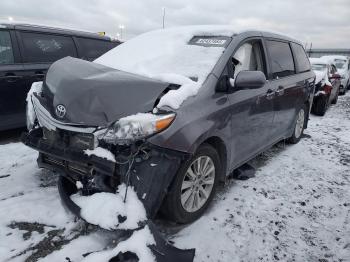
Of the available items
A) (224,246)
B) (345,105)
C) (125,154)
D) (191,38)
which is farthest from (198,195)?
(345,105)

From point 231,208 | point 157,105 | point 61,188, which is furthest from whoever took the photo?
point 231,208

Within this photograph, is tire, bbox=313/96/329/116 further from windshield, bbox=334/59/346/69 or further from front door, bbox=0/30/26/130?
front door, bbox=0/30/26/130

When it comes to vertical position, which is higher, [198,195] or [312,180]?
[198,195]

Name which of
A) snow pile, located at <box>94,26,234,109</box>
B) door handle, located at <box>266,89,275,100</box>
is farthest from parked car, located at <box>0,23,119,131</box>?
door handle, located at <box>266,89,275,100</box>

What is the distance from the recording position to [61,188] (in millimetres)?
2830

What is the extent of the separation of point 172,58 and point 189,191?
1.36 meters

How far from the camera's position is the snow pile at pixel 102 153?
2.35 m

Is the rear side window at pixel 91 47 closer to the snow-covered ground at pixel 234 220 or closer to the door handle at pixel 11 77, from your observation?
the door handle at pixel 11 77

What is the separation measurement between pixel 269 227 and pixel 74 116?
202 cm

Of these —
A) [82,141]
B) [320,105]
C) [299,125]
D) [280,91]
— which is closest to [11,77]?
[82,141]

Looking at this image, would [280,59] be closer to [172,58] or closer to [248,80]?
Result: [248,80]

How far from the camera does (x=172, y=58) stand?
3227mm

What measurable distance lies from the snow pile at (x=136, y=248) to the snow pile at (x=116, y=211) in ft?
0.25

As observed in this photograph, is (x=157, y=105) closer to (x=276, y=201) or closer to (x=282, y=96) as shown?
(x=276, y=201)
